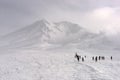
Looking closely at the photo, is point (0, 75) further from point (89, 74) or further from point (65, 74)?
point (89, 74)

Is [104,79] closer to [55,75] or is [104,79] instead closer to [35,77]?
[55,75]

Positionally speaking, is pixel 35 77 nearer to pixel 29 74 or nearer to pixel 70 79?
pixel 29 74

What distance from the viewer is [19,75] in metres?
29.2

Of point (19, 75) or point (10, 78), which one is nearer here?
point (10, 78)

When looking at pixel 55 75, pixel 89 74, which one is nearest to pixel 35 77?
pixel 55 75

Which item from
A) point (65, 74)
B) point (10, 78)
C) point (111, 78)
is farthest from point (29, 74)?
point (111, 78)

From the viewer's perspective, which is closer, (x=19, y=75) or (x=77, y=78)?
(x=77, y=78)

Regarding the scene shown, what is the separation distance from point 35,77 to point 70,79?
202 inches

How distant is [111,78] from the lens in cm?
2694

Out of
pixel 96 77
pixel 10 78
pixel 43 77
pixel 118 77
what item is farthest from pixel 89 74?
pixel 10 78

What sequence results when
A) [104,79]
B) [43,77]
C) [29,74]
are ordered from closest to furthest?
[104,79] < [43,77] < [29,74]

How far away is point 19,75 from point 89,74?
35.0 feet

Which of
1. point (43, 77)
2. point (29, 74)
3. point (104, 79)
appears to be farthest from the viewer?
point (29, 74)

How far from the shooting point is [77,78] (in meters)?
27.1
